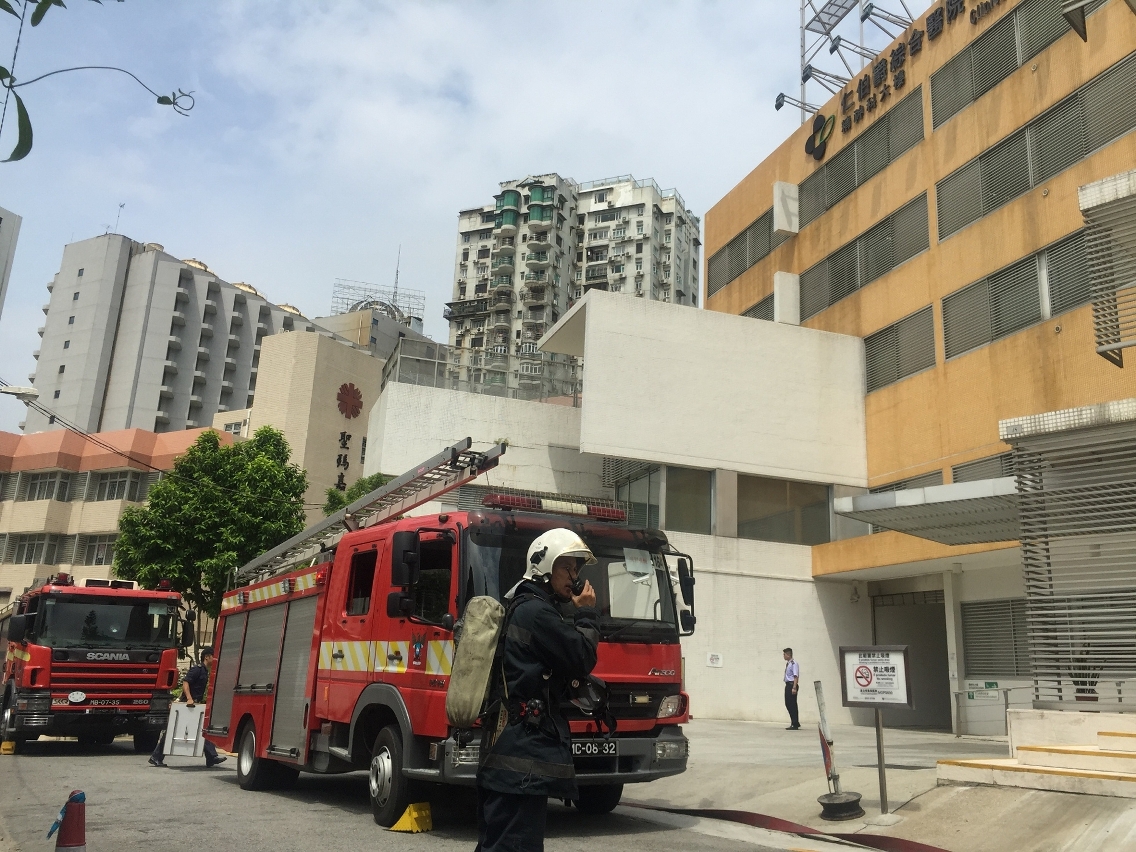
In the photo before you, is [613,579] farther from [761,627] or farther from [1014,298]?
[761,627]

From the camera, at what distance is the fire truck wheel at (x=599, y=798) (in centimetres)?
904

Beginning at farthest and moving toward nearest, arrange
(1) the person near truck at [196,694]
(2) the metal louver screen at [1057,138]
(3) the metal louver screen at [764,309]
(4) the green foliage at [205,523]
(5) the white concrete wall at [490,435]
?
(3) the metal louver screen at [764,309]
(4) the green foliage at [205,523]
(5) the white concrete wall at [490,435]
(2) the metal louver screen at [1057,138]
(1) the person near truck at [196,694]

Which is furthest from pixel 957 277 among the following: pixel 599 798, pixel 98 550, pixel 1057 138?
pixel 98 550

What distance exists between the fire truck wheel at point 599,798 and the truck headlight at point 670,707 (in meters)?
1.11

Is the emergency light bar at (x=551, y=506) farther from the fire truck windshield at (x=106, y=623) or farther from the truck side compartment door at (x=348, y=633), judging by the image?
the fire truck windshield at (x=106, y=623)

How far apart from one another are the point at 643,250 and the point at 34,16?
9538 centimetres

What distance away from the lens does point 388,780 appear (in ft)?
26.6

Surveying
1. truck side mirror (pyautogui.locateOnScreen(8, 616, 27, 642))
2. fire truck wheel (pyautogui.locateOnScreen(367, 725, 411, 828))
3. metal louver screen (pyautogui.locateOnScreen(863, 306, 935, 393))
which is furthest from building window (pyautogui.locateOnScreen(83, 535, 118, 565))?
fire truck wheel (pyautogui.locateOnScreen(367, 725, 411, 828))

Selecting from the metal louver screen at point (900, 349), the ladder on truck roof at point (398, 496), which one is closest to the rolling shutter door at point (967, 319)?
the metal louver screen at point (900, 349)

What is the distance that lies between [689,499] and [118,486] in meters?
41.2

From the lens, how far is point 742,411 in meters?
26.6

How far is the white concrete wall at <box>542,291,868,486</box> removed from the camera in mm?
25359

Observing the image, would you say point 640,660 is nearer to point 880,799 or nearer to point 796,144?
point 880,799

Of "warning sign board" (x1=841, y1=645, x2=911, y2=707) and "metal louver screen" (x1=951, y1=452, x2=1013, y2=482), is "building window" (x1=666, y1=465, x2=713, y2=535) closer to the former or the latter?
"metal louver screen" (x1=951, y1=452, x2=1013, y2=482)
